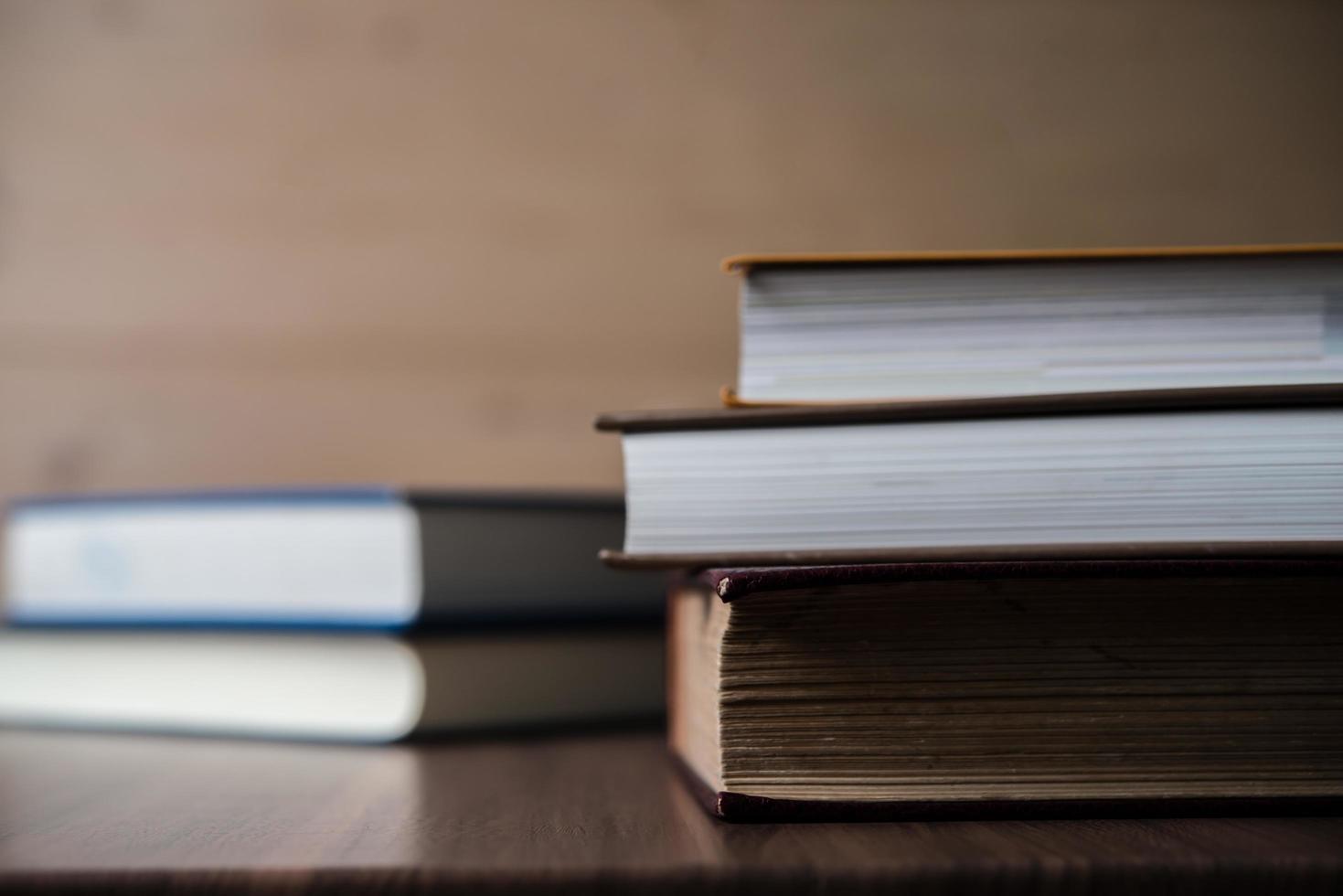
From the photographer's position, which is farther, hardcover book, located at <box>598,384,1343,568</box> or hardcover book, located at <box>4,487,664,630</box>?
hardcover book, located at <box>4,487,664,630</box>

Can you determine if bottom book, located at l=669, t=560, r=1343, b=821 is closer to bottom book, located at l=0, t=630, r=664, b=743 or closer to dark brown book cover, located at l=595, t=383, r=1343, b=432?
dark brown book cover, located at l=595, t=383, r=1343, b=432

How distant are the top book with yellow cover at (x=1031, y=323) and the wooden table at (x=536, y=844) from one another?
157 millimetres

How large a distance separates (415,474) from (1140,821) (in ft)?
1.85

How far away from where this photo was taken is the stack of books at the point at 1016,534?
381 millimetres

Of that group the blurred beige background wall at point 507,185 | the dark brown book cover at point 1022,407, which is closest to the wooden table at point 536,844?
the dark brown book cover at point 1022,407

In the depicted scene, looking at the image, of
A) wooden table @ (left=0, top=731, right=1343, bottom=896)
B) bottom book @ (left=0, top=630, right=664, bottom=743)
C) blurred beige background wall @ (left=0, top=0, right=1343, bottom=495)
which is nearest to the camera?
wooden table @ (left=0, top=731, right=1343, bottom=896)

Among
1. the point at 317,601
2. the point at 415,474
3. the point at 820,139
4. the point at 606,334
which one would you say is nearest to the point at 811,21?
the point at 820,139

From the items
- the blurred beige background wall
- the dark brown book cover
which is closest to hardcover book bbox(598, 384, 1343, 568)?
the dark brown book cover

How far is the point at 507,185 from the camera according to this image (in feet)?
2.72

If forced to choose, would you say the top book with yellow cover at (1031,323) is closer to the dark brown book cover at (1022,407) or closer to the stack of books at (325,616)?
the dark brown book cover at (1022,407)

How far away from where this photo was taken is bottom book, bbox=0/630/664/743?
0.57m

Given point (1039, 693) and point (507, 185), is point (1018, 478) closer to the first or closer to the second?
point (1039, 693)

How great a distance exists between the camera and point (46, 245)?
824mm

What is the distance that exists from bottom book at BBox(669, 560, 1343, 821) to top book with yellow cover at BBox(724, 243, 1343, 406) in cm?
8
